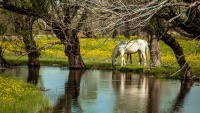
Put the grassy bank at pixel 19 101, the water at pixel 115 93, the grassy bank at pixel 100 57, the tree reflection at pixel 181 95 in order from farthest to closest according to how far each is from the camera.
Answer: the grassy bank at pixel 100 57
the tree reflection at pixel 181 95
the water at pixel 115 93
the grassy bank at pixel 19 101

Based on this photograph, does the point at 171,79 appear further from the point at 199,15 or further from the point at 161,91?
the point at 199,15

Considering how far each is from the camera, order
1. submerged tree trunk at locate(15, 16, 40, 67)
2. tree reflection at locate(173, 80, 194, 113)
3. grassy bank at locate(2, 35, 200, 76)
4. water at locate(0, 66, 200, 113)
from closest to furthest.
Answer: water at locate(0, 66, 200, 113)
tree reflection at locate(173, 80, 194, 113)
submerged tree trunk at locate(15, 16, 40, 67)
grassy bank at locate(2, 35, 200, 76)

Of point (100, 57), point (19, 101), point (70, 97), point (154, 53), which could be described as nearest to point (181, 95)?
point (70, 97)

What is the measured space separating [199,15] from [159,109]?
451 cm

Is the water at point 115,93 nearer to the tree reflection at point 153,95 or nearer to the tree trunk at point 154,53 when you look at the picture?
the tree reflection at point 153,95

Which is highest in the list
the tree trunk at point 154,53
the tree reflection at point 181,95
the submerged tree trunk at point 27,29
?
the submerged tree trunk at point 27,29

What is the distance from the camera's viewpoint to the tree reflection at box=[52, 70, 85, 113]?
707 inches

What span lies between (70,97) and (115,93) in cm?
274

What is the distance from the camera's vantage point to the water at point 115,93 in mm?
18516

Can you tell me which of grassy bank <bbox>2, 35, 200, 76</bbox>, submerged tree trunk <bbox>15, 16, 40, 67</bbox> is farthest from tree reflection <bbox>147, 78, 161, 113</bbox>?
submerged tree trunk <bbox>15, 16, 40, 67</bbox>

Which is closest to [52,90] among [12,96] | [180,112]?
[12,96]

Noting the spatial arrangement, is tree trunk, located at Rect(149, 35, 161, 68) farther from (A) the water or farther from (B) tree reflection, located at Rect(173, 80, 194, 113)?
(B) tree reflection, located at Rect(173, 80, 194, 113)

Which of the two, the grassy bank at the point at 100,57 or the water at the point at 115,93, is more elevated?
the grassy bank at the point at 100,57

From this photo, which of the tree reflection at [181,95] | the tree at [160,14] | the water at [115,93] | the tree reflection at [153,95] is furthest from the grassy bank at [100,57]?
the tree at [160,14]
